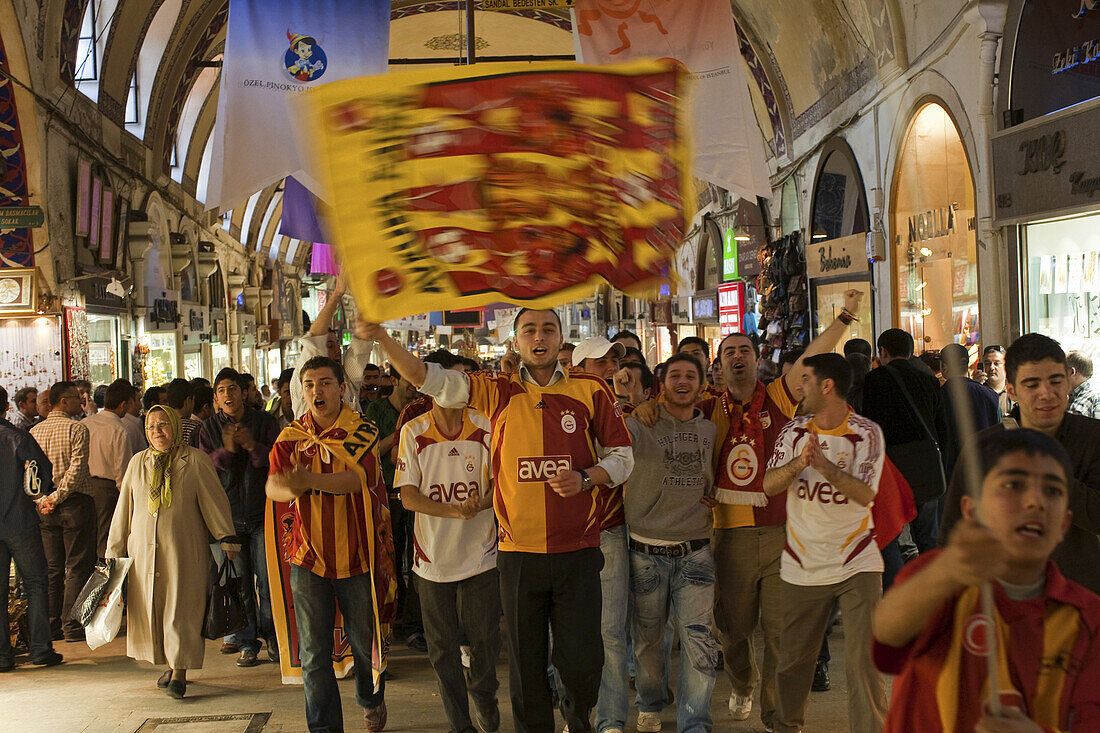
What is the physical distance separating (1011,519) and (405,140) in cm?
272

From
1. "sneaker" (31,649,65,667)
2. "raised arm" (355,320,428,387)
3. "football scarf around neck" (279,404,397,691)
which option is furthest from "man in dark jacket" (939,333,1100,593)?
"sneaker" (31,649,65,667)

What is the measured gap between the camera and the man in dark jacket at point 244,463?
259 inches

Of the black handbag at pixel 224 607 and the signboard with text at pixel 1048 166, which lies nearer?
the black handbag at pixel 224 607

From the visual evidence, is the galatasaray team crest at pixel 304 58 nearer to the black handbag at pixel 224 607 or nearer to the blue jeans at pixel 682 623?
the black handbag at pixel 224 607

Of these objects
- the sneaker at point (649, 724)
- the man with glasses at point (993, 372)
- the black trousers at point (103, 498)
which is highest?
the man with glasses at point (993, 372)

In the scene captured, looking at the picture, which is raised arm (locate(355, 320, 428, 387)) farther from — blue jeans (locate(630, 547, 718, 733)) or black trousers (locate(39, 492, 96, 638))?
black trousers (locate(39, 492, 96, 638))

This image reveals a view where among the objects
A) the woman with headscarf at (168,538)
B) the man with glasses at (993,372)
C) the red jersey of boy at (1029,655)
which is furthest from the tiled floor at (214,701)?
the red jersey of boy at (1029,655)

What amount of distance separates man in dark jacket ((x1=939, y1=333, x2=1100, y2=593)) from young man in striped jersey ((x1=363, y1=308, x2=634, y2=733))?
1638 millimetres

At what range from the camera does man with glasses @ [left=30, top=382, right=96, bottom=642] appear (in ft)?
25.3

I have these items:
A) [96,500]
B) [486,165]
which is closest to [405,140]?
[486,165]

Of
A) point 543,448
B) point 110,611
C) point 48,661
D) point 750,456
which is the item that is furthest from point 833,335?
point 48,661

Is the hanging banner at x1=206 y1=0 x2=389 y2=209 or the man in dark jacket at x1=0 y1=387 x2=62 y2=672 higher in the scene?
the hanging banner at x1=206 y1=0 x2=389 y2=209

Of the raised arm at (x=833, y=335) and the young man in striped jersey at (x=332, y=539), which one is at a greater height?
the raised arm at (x=833, y=335)

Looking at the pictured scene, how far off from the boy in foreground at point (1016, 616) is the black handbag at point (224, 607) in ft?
15.5
